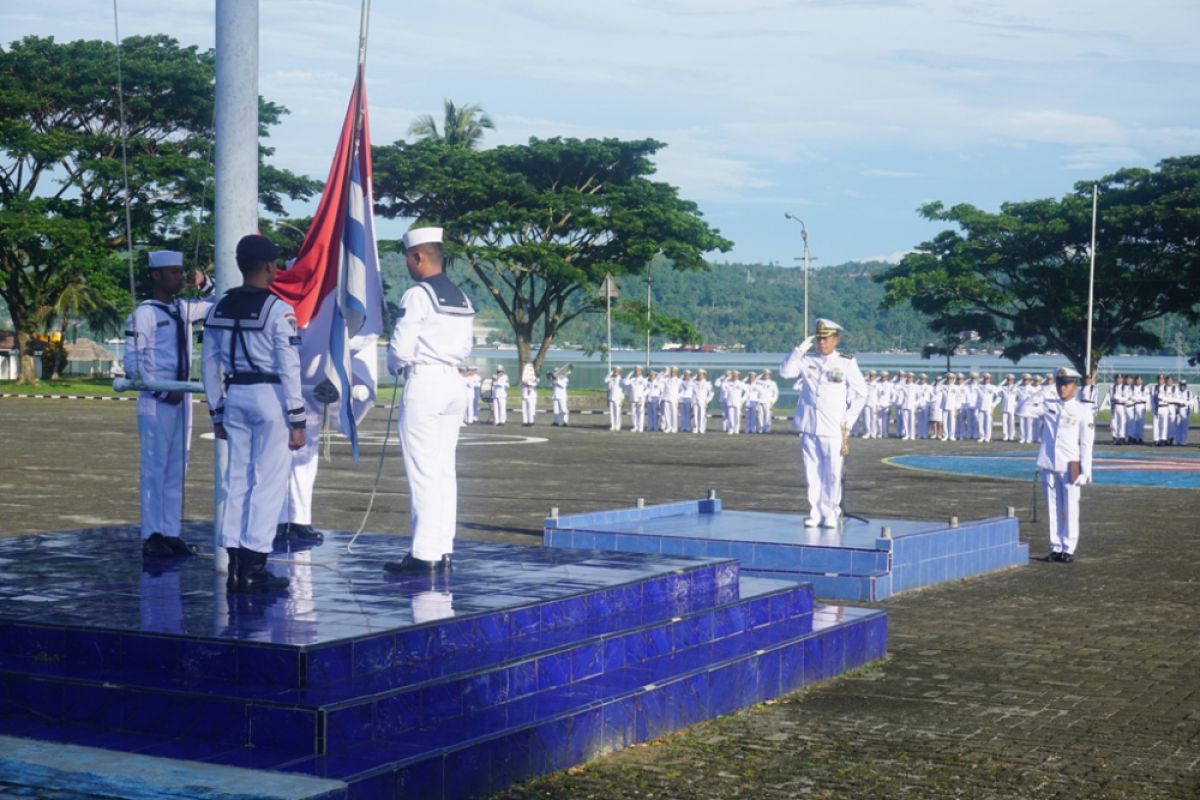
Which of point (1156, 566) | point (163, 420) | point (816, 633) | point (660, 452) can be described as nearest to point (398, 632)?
point (816, 633)

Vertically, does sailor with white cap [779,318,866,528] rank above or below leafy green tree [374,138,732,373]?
below

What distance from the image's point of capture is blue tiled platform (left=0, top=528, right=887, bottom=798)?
19.0ft

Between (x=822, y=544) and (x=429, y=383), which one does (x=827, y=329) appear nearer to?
(x=822, y=544)

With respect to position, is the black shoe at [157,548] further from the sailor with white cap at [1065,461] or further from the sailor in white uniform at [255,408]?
the sailor with white cap at [1065,461]

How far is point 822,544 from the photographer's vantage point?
38.5 feet

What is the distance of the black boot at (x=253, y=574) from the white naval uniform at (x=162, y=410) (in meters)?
1.76

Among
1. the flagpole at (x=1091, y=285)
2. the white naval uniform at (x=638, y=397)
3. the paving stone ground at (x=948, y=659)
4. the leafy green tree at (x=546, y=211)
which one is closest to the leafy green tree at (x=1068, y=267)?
the flagpole at (x=1091, y=285)

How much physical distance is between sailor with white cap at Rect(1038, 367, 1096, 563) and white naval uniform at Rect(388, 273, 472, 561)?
23.6 feet

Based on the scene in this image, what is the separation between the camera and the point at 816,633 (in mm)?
8555

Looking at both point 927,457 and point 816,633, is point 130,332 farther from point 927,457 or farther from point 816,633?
point 927,457

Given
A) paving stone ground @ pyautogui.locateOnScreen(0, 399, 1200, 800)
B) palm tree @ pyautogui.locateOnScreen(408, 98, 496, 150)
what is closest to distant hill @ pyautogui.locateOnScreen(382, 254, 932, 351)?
palm tree @ pyautogui.locateOnScreen(408, 98, 496, 150)

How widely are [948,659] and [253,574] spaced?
417 centimetres

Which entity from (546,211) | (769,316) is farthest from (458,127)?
(769,316)

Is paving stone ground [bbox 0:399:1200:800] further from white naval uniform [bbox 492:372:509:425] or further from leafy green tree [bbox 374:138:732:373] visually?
leafy green tree [bbox 374:138:732:373]
